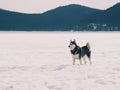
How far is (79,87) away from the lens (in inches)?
412

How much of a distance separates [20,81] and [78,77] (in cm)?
219

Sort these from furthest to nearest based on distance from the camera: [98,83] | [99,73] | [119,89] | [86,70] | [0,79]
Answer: [86,70] → [99,73] → [0,79] → [98,83] → [119,89]

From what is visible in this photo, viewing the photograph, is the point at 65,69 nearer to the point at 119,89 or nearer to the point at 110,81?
the point at 110,81

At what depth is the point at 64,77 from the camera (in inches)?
491

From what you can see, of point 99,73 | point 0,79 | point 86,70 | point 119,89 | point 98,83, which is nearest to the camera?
point 119,89

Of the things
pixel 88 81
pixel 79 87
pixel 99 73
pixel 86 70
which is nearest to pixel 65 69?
pixel 86 70

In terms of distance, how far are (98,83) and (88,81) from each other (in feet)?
1.53

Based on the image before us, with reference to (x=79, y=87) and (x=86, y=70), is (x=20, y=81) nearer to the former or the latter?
(x=79, y=87)

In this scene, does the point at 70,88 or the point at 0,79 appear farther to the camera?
the point at 0,79

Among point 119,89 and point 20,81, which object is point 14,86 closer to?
point 20,81

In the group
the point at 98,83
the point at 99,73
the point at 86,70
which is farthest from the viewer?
the point at 86,70

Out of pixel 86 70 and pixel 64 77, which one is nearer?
pixel 64 77

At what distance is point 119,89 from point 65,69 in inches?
197

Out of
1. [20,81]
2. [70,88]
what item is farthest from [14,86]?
[70,88]
